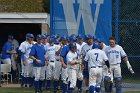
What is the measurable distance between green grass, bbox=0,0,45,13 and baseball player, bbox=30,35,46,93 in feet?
18.2

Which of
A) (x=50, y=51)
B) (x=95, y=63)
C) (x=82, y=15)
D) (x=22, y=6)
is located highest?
(x=22, y=6)

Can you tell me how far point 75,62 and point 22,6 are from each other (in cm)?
835

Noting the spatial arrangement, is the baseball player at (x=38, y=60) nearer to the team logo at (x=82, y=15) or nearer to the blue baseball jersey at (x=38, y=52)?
the blue baseball jersey at (x=38, y=52)

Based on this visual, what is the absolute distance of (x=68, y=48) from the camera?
64.8 feet

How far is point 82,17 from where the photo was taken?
23.7 meters

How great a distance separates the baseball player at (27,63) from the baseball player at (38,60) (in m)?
2.15

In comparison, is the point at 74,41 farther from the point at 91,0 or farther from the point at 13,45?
the point at 13,45

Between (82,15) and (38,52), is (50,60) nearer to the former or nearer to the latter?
(38,52)

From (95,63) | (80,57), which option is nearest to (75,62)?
(95,63)

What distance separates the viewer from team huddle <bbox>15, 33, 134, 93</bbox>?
18.7 meters

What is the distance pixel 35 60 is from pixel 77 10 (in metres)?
4.08

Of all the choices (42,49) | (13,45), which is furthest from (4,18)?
(42,49)

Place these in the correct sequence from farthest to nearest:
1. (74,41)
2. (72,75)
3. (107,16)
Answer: (107,16) → (74,41) → (72,75)

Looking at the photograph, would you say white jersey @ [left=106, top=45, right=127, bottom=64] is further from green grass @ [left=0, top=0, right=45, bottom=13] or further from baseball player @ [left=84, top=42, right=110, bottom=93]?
green grass @ [left=0, top=0, right=45, bottom=13]
